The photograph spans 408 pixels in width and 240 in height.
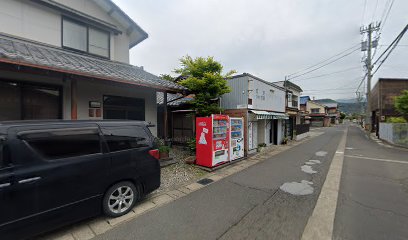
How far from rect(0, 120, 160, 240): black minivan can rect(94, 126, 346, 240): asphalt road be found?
634mm

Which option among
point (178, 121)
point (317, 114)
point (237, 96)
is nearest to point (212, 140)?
point (237, 96)

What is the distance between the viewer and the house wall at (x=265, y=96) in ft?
32.6

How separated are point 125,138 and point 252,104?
7.55 meters

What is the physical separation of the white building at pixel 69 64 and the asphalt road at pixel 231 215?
154 inches

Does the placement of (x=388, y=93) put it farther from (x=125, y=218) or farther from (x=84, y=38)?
(x=84, y=38)

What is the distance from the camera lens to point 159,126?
10.8m

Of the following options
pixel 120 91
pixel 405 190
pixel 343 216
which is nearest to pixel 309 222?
pixel 343 216

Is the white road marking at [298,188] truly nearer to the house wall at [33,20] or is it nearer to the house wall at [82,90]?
the house wall at [82,90]

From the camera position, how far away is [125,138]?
3762mm

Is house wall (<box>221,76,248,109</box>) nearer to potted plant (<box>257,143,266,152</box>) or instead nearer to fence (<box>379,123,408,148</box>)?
potted plant (<box>257,143,266,152</box>)

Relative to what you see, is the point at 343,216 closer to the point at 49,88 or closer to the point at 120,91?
the point at 120,91

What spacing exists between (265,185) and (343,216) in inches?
77.7

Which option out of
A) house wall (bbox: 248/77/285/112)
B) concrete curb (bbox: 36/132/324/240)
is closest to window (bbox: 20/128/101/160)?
concrete curb (bbox: 36/132/324/240)

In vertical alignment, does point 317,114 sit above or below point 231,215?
above
